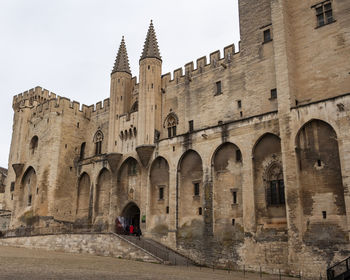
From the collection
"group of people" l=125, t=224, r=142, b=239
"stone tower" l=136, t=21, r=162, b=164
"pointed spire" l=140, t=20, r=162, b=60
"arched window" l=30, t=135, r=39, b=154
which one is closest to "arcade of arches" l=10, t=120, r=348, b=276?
"group of people" l=125, t=224, r=142, b=239

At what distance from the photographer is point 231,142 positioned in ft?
78.4

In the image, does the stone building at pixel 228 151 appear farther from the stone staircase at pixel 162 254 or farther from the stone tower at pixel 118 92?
the stone staircase at pixel 162 254

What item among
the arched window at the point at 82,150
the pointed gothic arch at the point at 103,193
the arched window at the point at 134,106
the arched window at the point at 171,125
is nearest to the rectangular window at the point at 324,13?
the arched window at the point at 171,125

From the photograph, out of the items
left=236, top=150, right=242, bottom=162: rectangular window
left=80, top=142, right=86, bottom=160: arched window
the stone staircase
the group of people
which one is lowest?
the stone staircase

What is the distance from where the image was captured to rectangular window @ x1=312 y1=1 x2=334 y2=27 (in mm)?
22797

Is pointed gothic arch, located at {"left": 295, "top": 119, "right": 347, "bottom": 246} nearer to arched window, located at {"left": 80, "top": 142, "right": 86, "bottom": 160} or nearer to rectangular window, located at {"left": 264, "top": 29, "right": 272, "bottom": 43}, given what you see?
rectangular window, located at {"left": 264, "top": 29, "right": 272, "bottom": 43}

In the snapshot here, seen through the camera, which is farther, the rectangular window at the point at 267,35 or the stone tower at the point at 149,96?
the stone tower at the point at 149,96

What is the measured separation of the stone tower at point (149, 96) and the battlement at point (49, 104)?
7442mm

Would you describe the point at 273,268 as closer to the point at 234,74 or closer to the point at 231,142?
the point at 231,142

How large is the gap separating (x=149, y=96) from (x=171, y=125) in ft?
9.83

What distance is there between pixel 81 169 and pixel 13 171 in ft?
29.2

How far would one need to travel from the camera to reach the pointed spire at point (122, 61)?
34.7 m

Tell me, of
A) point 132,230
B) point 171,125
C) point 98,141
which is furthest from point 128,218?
point 98,141

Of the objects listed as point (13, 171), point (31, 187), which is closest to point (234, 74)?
point (31, 187)
